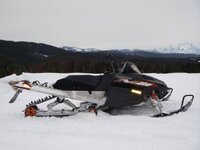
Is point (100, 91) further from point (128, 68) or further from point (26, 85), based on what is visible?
point (26, 85)

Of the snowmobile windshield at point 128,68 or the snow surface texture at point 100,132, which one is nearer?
the snow surface texture at point 100,132

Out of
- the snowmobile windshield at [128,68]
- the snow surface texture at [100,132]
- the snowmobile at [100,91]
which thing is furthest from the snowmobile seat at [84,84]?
the snow surface texture at [100,132]

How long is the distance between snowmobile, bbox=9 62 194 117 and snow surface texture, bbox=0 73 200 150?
0.26m

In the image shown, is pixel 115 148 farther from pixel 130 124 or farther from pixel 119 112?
pixel 119 112

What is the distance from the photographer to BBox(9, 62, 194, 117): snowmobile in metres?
6.48

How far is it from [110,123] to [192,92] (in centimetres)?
470

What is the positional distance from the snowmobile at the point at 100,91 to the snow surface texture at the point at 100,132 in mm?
255

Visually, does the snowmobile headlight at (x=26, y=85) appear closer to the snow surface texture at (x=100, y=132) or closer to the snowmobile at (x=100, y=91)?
the snowmobile at (x=100, y=91)

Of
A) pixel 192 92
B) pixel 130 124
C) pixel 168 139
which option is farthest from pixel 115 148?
pixel 192 92

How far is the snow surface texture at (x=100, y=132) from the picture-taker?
440cm

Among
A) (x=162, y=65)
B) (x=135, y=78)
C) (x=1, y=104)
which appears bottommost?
(x=162, y=65)

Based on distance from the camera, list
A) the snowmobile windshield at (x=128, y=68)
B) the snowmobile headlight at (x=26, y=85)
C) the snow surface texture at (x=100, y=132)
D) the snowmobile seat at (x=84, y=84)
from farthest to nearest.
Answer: the snowmobile windshield at (x=128, y=68)
the snowmobile seat at (x=84, y=84)
the snowmobile headlight at (x=26, y=85)
the snow surface texture at (x=100, y=132)

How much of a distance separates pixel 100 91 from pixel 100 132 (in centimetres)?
171

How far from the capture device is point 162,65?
46531 millimetres
